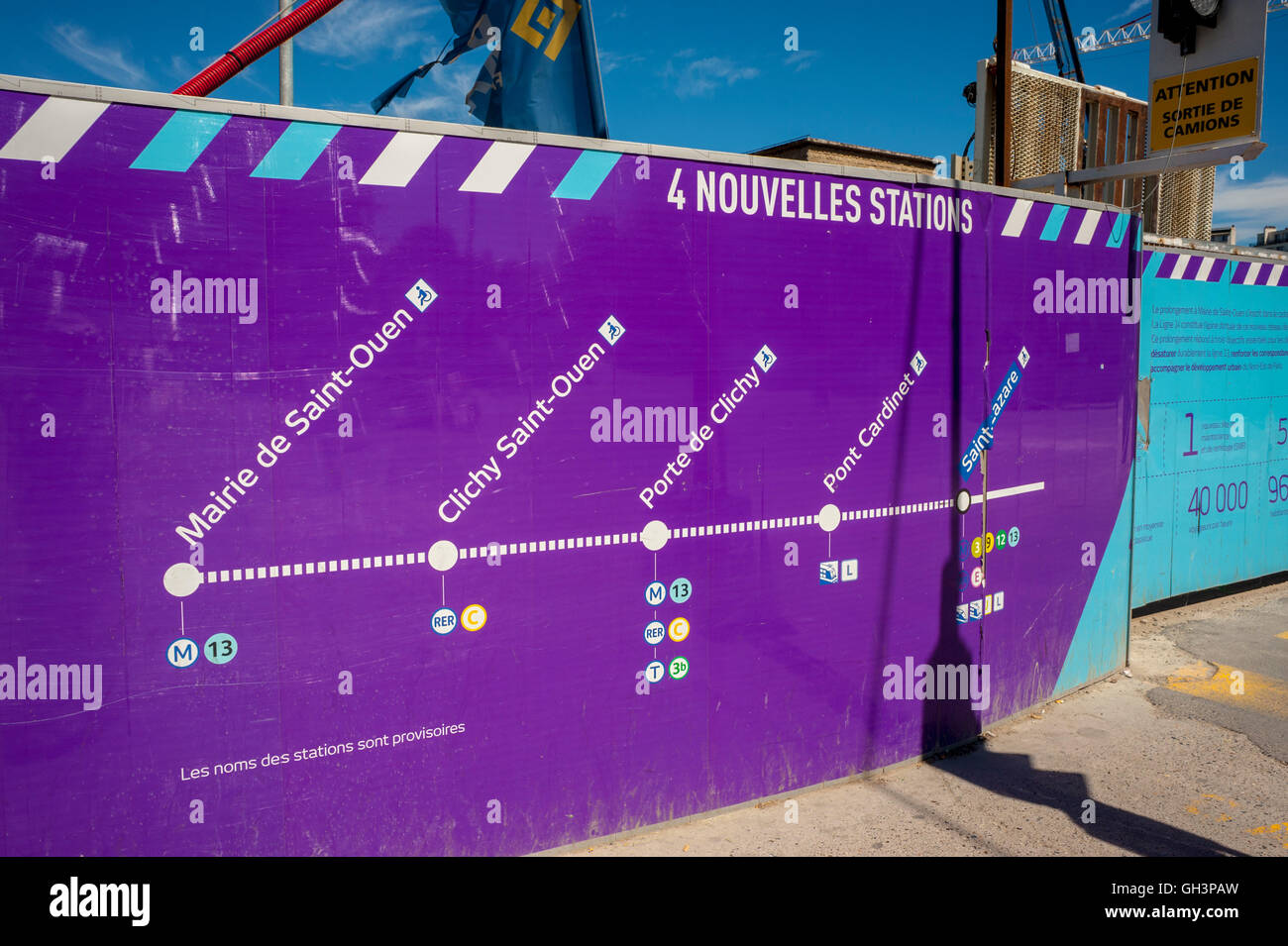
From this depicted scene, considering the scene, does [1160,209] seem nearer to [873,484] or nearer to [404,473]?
[873,484]

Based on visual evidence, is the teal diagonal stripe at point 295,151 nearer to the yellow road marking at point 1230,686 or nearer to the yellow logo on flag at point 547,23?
the yellow logo on flag at point 547,23

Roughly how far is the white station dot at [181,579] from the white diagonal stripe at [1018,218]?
571cm

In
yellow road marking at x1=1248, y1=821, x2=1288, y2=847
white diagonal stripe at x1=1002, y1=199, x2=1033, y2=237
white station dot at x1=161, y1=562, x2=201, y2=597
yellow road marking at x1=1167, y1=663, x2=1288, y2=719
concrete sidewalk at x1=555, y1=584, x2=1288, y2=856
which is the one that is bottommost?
yellow road marking at x1=1248, y1=821, x2=1288, y2=847

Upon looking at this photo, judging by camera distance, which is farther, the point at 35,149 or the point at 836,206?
the point at 836,206

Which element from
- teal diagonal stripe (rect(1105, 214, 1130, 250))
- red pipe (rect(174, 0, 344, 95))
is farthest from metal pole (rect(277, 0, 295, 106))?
teal diagonal stripe (rect(1105, 214, 1130, 250))

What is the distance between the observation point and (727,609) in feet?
17.3

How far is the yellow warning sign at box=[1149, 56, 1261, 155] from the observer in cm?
742

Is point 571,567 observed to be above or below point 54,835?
above

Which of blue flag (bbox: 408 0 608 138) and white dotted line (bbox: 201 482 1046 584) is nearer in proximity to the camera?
white dotted line (bbox: 201 482 1046 584)

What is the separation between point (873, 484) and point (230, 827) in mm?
4174

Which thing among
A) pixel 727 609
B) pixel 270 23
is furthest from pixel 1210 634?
pixel 270 23

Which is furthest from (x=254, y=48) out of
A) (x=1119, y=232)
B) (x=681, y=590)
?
(x=1119, y=232)

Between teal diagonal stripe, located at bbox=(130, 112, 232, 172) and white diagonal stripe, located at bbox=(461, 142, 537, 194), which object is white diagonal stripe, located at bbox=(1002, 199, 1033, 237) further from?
teal diagonal stripe, located at bbox=(130, 112, 232, 172)

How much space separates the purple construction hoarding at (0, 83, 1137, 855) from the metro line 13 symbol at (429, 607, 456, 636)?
2 centimetres
